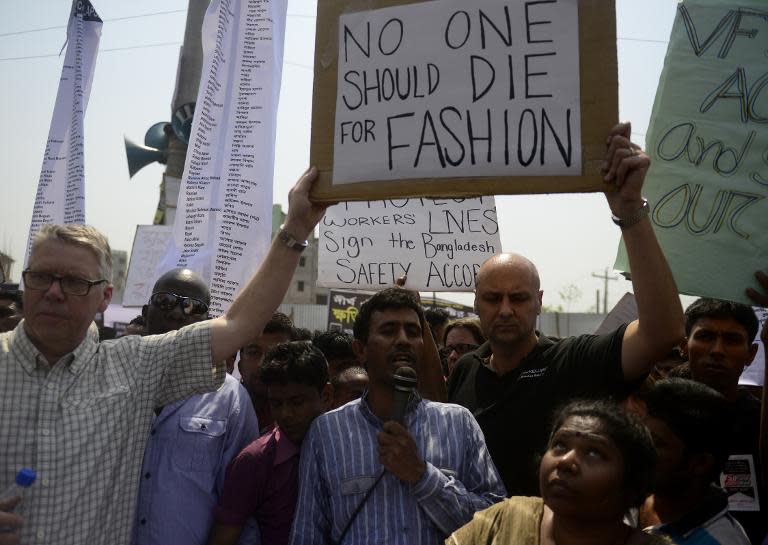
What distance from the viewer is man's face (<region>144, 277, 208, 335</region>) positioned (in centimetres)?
316

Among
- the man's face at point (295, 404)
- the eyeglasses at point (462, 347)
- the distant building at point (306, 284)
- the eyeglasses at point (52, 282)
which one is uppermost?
the distant building at point (306, 284)

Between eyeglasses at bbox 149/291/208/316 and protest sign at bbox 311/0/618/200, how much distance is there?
1.08 m

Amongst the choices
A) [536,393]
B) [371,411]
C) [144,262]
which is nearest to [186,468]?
[371,411]

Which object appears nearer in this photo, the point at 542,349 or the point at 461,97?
the point at 461,97

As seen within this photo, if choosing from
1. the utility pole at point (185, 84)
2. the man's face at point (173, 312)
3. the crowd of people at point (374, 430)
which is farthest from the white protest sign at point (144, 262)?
the crowd of people at point (374, 430)

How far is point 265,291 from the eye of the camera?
7.54ft

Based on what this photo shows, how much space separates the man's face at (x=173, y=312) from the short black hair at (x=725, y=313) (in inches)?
93.0

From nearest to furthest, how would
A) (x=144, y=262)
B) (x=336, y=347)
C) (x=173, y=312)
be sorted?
(x=173, y=312), (x=336, y=347), (x=144, y=262)

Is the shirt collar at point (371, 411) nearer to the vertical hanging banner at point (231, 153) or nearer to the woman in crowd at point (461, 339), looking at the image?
the vertical hanging banner at point (231, 153)

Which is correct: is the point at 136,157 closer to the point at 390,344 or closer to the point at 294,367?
the point at 294,367

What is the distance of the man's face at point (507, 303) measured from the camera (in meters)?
2.85

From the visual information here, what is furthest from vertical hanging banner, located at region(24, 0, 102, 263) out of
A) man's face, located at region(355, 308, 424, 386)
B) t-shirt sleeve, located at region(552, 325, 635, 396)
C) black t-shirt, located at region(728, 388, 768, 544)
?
black t-shirt, located at region(728, 388, 768, 544)

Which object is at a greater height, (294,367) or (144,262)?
(144,262)

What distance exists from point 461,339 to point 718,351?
2517 millimetres
